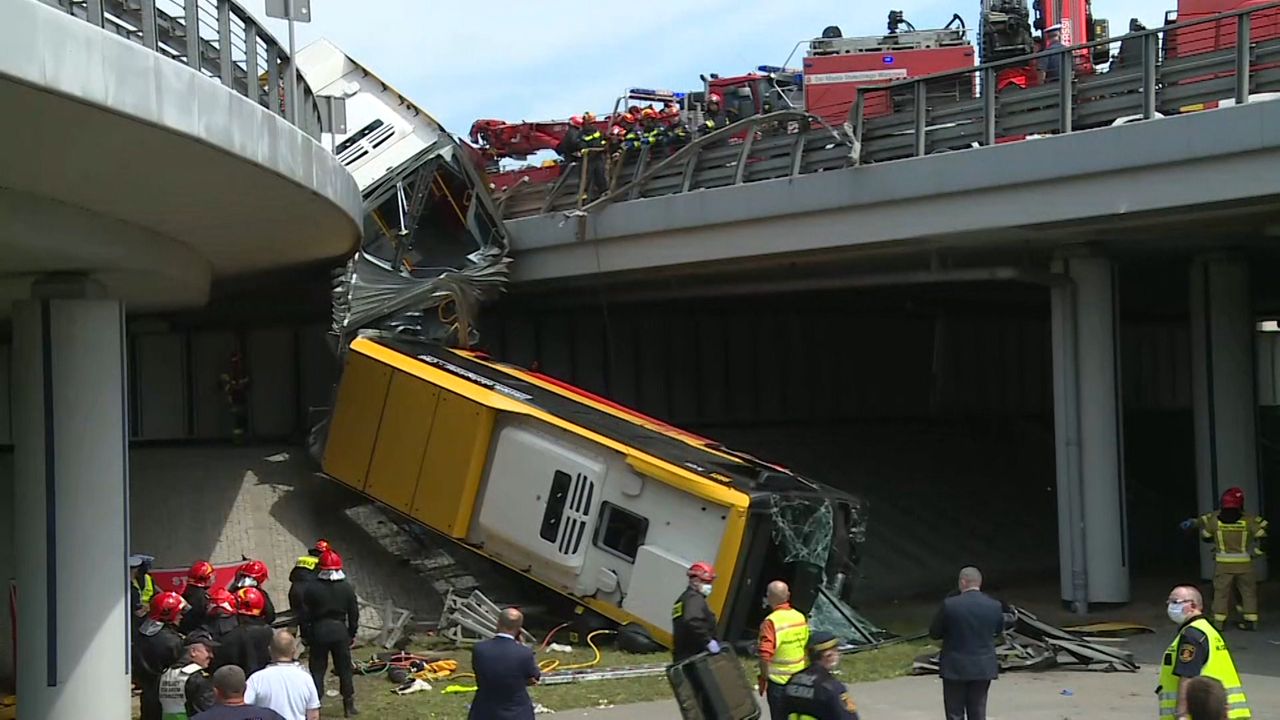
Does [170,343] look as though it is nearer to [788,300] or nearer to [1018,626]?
[788,300]

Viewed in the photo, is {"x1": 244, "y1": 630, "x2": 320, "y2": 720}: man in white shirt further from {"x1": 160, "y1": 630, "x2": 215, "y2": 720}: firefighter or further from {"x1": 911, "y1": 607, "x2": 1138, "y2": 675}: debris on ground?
{"x1": 911, "y1": 607, "x2": 1138, "y2": 675}: debris on ground

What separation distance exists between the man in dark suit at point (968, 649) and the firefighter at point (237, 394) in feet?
55.5

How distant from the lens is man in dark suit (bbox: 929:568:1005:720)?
382 inches

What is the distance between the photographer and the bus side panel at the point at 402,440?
17656 millimetres

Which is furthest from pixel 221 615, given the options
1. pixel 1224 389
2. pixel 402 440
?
pixel 1224 389

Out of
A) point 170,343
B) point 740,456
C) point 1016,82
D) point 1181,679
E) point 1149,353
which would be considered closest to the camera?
point 1181,679

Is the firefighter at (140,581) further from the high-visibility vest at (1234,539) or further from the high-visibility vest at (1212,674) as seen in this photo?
the high-visibility vest at (1234,539)

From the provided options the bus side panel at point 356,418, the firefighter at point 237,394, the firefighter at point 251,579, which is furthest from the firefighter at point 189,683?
the firefighter at point 237,394

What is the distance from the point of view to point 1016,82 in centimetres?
1977

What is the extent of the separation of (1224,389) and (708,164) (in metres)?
7.96

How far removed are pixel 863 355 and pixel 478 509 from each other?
15.4 meters

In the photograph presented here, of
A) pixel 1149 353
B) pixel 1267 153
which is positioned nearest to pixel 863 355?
pixel 1149 353

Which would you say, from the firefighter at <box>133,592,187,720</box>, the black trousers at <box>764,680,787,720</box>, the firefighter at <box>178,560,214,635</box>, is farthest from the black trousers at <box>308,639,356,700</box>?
the black trousers at <box>764,680,787,720</box>

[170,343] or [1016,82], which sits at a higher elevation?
[1016,82]
